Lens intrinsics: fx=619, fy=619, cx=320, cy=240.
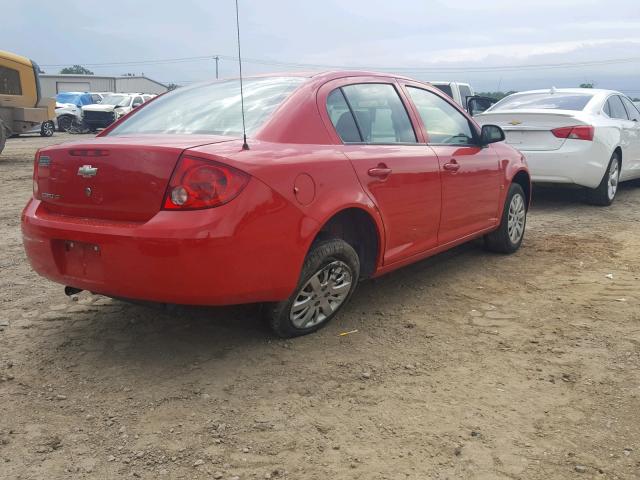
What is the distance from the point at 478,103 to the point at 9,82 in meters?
12.0

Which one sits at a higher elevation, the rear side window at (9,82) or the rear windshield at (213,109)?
the rear side window at (9,82)

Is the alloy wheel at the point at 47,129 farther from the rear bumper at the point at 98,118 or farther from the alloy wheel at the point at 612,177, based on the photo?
Result: the alloy wheel at the point at 612,177

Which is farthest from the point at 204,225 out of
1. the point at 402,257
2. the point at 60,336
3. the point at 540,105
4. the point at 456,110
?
the point at 540,105

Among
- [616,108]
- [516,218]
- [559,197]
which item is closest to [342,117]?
[516,218]

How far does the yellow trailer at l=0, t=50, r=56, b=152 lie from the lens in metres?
13.2

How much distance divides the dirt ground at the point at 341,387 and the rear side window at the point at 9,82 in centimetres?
1012

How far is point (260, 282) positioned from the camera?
3049 mm

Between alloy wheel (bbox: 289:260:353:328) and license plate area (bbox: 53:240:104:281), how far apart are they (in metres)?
1.04

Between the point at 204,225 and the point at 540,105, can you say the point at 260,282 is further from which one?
the point at 540,105

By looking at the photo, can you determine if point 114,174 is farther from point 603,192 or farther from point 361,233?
point 603,192

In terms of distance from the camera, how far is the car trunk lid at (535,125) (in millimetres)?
7520

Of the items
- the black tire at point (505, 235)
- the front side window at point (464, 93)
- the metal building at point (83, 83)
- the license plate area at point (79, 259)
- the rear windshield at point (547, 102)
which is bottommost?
the black tire at point (505, 235)

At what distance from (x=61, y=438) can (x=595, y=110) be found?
755cm

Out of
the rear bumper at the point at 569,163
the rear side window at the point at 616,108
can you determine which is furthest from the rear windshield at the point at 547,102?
the rear bumper at the point at 569,163
